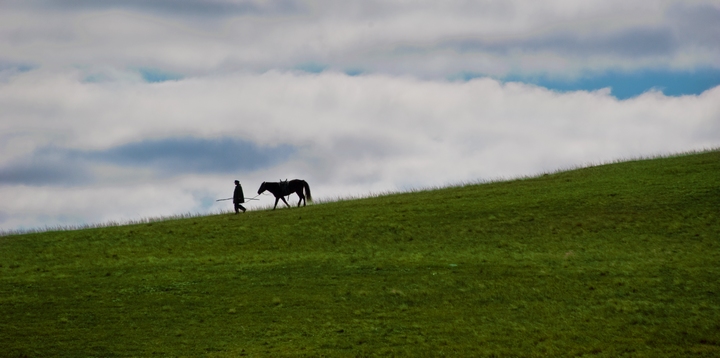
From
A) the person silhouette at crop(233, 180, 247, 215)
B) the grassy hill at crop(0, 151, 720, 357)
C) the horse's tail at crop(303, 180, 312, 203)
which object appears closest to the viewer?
the grassy hill at crop(0, 151, 720, 357)

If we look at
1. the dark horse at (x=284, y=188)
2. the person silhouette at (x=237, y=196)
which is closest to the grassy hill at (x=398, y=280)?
the person silhouette at (x=237, y=196)

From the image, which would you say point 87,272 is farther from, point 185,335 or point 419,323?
point 419,323

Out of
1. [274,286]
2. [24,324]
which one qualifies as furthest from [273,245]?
[24,324]

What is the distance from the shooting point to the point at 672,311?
21188 mm

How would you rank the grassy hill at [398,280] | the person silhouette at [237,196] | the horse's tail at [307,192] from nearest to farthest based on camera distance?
the grassy hill at [398,280] < the person silhouette at [237,196] < the horse's tail at [307,192]

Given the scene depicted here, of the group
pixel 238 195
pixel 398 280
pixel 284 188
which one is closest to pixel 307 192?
pixel 284 188

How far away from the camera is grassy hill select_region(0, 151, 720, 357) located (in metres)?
20.1

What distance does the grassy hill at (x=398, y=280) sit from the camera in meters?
20.1

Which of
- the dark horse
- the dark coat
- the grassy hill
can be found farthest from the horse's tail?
the dark coat

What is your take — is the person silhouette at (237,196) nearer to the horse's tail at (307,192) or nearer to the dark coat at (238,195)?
the dark coat at (238,195)

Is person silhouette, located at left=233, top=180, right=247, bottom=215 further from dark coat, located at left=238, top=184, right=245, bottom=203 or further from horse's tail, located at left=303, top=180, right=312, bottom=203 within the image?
horse's tail, located at left=303, top=180, right=312, bottom=203

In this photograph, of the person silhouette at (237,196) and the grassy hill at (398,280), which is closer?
the grassy hill at (398,280)

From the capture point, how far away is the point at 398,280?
25.6m

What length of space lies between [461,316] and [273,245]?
475 inches
